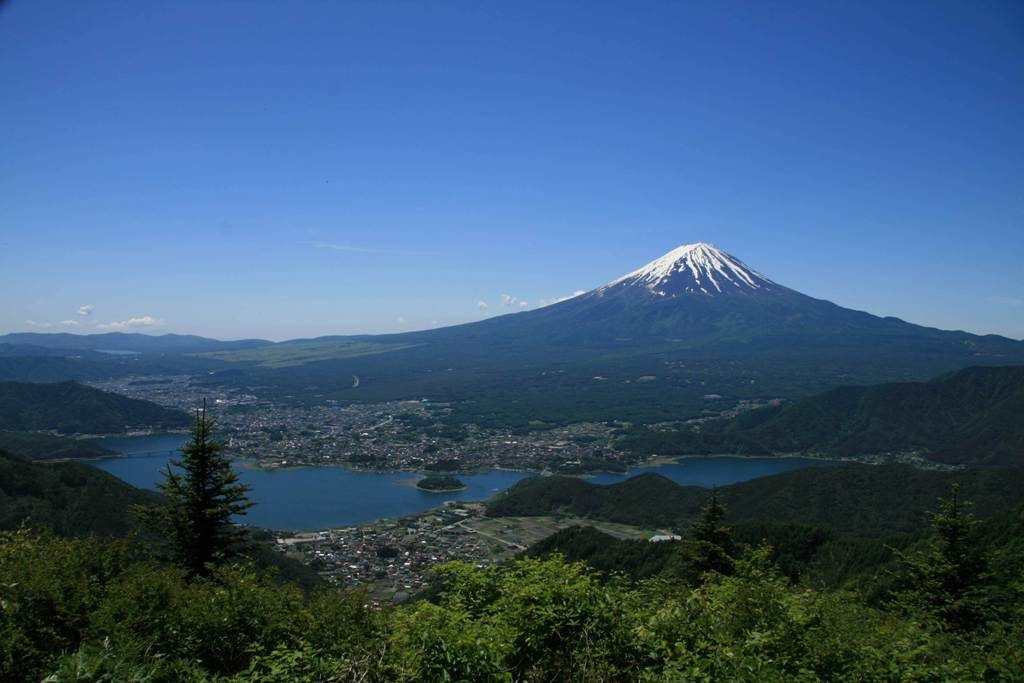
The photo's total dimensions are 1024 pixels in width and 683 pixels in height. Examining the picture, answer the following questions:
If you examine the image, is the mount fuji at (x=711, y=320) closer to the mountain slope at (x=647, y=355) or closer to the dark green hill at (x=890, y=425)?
the mountain slope at (x=647, y=355)

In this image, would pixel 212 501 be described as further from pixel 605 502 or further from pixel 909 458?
pixel 909 458

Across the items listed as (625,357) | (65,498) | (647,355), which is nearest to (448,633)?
(65,498)

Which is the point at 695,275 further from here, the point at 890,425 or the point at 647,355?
the point at 890,425

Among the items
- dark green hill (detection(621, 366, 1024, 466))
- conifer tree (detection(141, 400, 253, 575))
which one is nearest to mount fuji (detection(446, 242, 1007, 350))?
dark green hill (detection(621, 366, 1024, 466))

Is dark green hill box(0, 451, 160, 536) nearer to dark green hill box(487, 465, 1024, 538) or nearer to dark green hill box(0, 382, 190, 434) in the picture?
dark green hill box(487, 465, 1024, 538)

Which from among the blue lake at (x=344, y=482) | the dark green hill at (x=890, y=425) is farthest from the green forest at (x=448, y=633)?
the dark green hill at (x=890, y=425)

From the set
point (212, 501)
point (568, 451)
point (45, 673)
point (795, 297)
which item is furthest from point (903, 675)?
point (795, 297)
